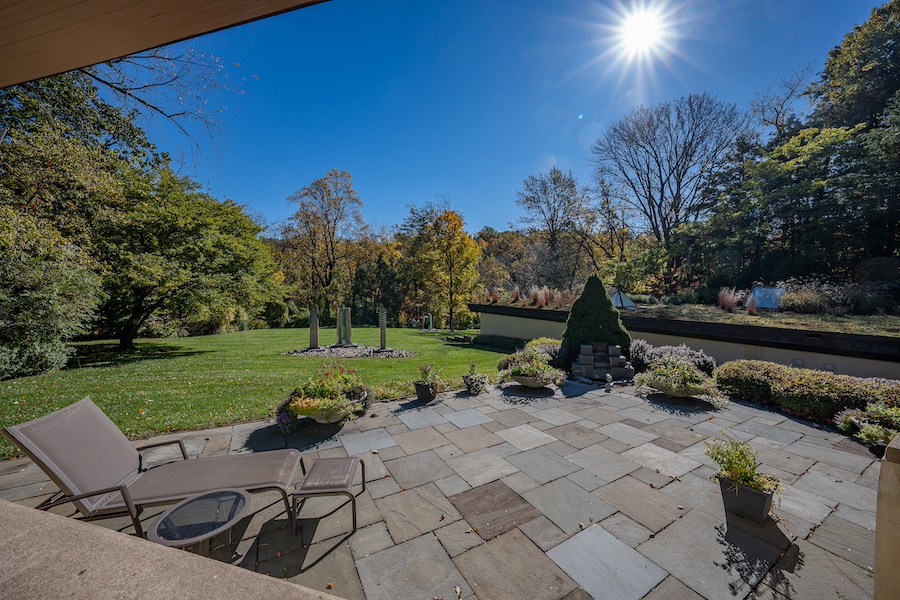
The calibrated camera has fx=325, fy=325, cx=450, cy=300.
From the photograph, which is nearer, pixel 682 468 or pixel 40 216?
pixel 682 468

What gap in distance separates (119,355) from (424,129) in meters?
13.2

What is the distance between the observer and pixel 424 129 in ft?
31.8

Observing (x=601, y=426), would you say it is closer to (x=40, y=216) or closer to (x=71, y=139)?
(x=71, y=139)

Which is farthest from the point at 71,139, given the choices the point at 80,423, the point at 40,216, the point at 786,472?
the point at 786,472

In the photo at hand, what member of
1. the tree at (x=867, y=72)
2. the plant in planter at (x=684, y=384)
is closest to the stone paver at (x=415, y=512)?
the plant in planter at (x=684, y=384)

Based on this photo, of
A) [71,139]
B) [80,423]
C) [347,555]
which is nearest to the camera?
[347,555]

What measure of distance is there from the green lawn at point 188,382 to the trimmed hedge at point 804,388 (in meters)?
4.88

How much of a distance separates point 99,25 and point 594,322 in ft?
25.4

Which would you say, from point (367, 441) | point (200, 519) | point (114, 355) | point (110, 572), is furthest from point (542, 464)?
point (114, 355)

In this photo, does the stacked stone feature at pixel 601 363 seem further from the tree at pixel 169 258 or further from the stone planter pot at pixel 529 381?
the tree at pixel 169 258

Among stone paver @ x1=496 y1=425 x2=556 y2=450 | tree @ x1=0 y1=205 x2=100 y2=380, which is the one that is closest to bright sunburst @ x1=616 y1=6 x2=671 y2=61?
stone paver @ x1=496 y1=425 x2=556 y2=450

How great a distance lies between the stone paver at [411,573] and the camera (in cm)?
201

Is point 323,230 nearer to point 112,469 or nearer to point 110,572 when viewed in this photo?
point 112,469

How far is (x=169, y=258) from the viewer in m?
12.0
